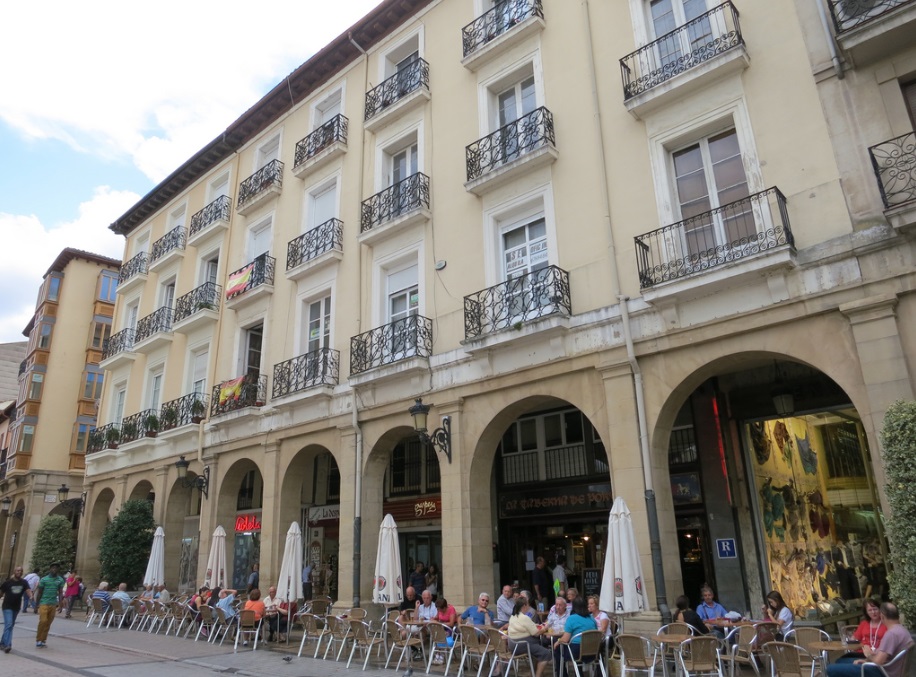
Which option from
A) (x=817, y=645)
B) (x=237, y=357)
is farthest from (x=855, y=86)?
(x=237, y=357)

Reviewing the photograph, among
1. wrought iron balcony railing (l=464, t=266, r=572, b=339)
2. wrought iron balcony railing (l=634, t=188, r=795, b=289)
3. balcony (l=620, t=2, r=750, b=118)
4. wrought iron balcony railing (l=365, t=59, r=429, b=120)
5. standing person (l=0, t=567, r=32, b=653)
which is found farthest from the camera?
wrought iron balcony railing (l=365, t=59, r=429, b=120)

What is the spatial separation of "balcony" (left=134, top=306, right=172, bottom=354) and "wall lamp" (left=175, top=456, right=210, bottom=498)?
14.9ft

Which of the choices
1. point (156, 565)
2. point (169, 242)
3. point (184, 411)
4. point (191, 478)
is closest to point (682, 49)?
point (184, 411)

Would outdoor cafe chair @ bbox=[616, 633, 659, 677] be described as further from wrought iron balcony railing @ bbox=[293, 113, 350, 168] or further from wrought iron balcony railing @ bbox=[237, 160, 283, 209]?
wrought iron balcony railing @ bbox=[237, 160, 283, 209]

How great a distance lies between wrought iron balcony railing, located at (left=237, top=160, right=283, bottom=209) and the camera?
19.4 metres

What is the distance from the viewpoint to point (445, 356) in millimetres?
13297

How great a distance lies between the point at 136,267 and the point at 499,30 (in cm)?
Result: 1814

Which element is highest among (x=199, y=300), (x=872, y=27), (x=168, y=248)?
(x=168, y=248)

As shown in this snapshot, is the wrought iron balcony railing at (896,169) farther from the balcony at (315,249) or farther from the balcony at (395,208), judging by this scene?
the balcony at (315,249)

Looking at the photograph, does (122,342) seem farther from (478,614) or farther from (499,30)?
(478,614)

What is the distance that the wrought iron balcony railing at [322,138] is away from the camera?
17.7m

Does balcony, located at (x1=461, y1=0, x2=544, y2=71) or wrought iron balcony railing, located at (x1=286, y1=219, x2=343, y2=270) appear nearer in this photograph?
balcony, located at (x1=461, y1=0, x2=544, y2=71)

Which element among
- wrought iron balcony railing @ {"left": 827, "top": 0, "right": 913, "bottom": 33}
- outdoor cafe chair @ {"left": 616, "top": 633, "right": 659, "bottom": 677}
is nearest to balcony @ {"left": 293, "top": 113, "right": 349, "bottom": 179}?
wrought iron balcony railing @ {"left": 827, "top": 0, "right": 913, "bottom": 33}

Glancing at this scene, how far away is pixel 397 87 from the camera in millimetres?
16578
